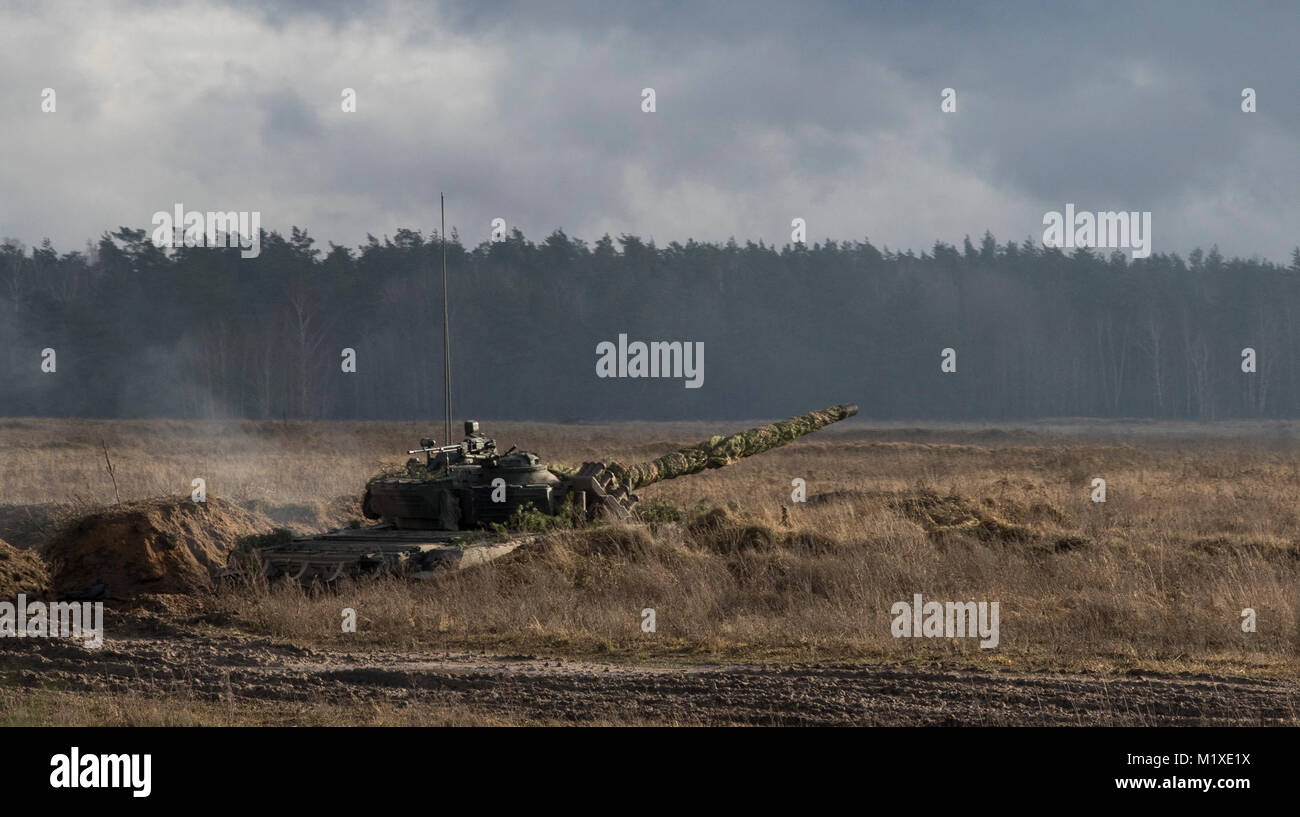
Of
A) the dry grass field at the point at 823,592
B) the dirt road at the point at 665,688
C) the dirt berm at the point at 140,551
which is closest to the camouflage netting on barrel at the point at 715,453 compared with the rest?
the dry grass field at the point at 823,592

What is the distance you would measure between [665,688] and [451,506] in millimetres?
7529

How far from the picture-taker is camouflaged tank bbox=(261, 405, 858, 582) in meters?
13.5

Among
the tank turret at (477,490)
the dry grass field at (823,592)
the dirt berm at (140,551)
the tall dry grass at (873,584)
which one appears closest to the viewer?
the dry grass field at (823,592)

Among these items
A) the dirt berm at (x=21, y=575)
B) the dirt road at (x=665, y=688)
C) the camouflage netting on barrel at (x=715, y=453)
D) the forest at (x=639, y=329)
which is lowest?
the dirt road at (x=665, y=688)

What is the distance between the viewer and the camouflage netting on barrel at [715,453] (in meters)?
17.4

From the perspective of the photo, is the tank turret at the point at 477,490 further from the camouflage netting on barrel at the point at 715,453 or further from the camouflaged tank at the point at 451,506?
the camouflage netting on barrel at the point at 715,453

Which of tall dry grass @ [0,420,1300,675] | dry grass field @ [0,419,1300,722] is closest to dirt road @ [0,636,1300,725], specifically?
dry grass field @ [0,419,1300,722]

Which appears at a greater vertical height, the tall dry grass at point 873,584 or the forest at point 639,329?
the forest at point 639,329

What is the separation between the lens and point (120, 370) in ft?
232

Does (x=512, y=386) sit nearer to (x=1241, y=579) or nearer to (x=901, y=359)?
(x=901, y=359)

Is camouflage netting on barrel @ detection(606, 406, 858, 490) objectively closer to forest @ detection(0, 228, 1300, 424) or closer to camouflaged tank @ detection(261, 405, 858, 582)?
camouflaged tank @ detection(261, 405, 858, 582)

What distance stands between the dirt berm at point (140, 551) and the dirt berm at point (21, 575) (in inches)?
7.3

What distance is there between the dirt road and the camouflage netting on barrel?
7.24 meters

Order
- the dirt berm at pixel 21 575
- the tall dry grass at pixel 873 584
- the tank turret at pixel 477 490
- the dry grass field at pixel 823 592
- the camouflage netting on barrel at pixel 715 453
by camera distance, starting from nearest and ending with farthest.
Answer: the dry grass field at pixel 823 592
the tall dry grass at pixel 873 584
the dirt berm at pixel 21 575
the tank turret at pixel 477 490
the camouflage netting on barrel at pixel 715 453
